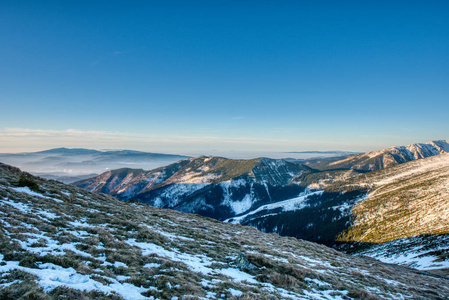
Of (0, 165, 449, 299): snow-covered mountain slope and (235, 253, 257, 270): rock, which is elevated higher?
(0, 165, 449, 299): snow-covered mountain slope

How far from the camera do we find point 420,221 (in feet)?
380

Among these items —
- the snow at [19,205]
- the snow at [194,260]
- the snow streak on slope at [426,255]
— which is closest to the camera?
the snow at [194,260]

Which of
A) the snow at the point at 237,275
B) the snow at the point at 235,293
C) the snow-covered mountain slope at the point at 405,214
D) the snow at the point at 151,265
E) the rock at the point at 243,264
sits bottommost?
the snow-covered mountain slope at the point at 405,214

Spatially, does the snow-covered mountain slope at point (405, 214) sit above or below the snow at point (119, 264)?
below

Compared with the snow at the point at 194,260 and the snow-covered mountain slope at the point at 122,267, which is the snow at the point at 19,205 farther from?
the snow at the point at 194,260

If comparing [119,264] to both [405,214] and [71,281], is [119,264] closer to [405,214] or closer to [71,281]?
[71,281]

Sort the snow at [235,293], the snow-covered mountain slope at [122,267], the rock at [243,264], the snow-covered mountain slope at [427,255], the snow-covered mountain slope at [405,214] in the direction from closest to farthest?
the snow-covered mountain slope at [122,267], the snow at [235,293], the rock at [243,264], the snow-covered mountain slope at [427,255], the snow-covered mountain slope at [405,214]

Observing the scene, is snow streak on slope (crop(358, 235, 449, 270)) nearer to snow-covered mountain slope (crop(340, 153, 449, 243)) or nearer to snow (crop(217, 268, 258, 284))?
snow-covered mountain slope (crop(340, 153, 449, 243))

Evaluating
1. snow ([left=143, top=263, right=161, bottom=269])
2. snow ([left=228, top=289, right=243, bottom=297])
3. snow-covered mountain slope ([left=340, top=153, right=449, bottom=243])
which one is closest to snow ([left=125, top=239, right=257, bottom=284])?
snow ([left=143, top=263, right=161, bottom=269])

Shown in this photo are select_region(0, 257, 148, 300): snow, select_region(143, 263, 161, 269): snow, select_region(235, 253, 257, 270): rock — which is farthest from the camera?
select_region(235, 253, 257, 270): rock

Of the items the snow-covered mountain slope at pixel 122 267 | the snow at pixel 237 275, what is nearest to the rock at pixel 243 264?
the snow-covered mountain slope at pixel 122 267

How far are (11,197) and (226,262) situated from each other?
2002cm

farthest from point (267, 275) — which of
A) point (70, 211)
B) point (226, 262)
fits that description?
point (70, 211)

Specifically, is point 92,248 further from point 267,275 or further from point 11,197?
point 11,197
